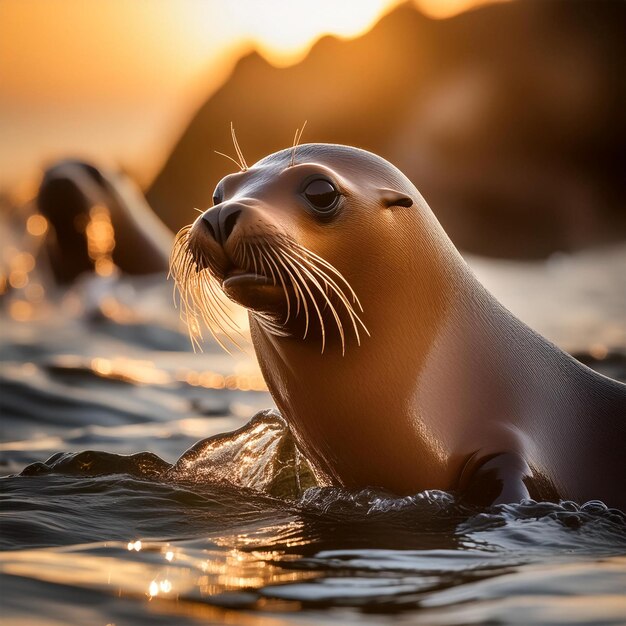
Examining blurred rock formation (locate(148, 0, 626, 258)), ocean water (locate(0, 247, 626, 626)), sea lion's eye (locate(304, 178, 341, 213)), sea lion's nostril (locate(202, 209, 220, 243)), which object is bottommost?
ocean water (locate(0, 247, 626, 626))

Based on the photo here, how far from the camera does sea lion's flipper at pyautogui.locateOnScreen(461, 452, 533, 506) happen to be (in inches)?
174

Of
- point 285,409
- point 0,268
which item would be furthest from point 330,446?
point 0,268

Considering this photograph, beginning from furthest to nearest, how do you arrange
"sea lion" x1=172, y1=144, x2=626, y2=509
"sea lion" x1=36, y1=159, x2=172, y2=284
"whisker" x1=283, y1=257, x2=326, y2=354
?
"sea lion" x1=36, y1=159, x2=172, y2=284 → "sea lion" x1=172, y1=144, x2=626, y2=509 → "whisker" x1=283, y1=257, x2=326, y2=354

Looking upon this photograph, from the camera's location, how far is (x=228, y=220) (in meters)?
4.45

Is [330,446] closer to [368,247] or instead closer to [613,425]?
[368,247]

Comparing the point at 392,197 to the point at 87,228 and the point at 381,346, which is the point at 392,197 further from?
the point at 87,228

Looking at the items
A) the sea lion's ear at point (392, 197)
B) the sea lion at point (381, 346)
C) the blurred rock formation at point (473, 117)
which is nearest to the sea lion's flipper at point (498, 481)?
the sea lion at point (381, 346)

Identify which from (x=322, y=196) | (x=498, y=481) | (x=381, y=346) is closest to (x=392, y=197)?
(x=322, y=196)

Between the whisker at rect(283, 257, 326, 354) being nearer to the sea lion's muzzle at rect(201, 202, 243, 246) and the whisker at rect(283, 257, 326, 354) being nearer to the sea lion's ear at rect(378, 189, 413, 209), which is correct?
the sea lion's muzzle at rect(201, 202, 243, 246)

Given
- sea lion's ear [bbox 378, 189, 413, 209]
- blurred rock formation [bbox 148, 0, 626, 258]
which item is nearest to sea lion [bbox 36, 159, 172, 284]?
blurred rock formation [bbox 148, 0, 626, 258]

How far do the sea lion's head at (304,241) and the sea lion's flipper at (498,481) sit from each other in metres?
0.69

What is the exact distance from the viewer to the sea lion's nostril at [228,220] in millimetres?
4434

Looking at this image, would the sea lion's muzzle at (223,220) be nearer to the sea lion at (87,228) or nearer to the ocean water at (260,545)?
the ocean water at (260,545)

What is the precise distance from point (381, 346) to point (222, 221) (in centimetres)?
84
